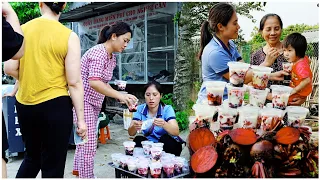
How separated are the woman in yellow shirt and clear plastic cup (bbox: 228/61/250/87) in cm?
97

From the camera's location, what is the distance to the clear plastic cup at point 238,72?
79.0 inches

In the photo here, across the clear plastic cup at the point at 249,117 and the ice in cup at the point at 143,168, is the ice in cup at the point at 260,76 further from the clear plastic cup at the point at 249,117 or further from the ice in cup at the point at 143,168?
the ice in cup at the point at 143,168

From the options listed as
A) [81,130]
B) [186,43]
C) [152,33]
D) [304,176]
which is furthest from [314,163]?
[152,33]

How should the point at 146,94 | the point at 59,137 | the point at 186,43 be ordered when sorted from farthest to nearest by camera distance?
the point at 186,43, the point at 146,94, the point at 59,137

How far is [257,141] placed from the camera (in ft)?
6.00

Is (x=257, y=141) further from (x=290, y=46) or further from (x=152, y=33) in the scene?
(x=152, y=33)

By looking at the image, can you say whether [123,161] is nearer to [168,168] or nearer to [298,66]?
[168,168]

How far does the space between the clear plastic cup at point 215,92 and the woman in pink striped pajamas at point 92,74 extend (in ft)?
2.48

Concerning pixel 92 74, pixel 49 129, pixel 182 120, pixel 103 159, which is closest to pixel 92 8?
pixel 182 120

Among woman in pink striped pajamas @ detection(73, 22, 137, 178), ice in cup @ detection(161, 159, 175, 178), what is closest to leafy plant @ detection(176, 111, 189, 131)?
woman in pink striped pajamas @ detection(73, 22, 137, 178)

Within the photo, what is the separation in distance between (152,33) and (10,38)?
5.17 m

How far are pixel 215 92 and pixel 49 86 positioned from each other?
1028 mm

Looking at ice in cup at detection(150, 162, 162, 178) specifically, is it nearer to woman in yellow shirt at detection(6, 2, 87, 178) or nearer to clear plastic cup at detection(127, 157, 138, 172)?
clear plastic cup at detection(127, 157, 138, 172)

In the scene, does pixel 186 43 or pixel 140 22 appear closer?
pixel 186 43
